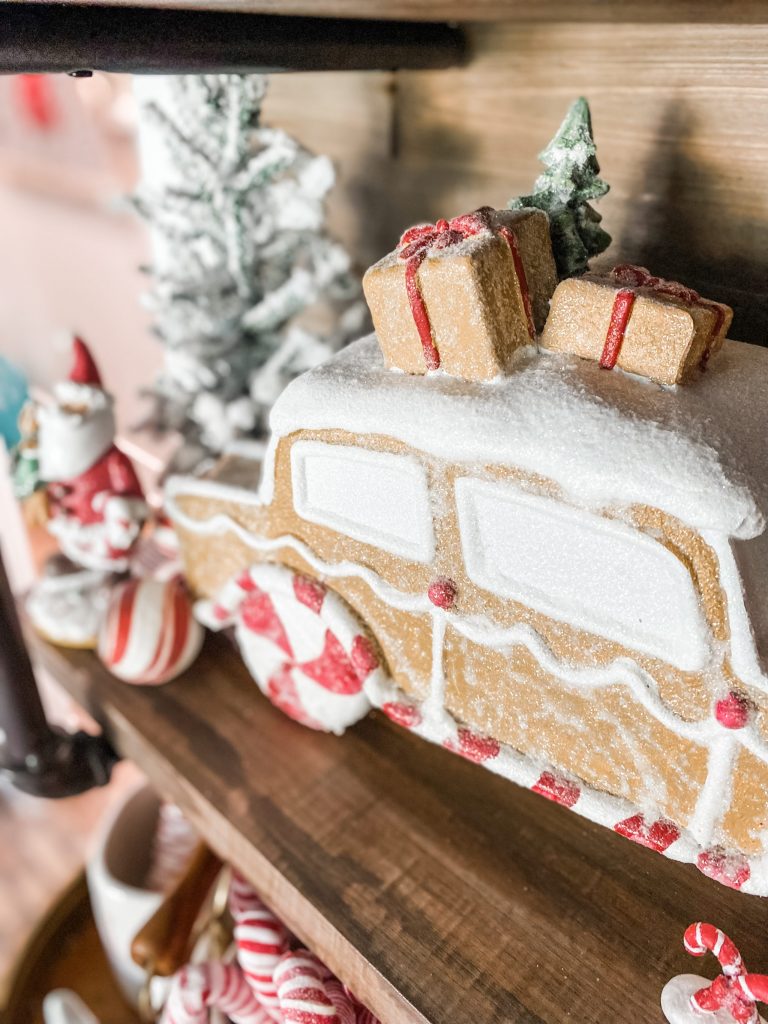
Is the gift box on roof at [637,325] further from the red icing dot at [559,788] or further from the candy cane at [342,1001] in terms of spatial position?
the candy cane at [342,1001]

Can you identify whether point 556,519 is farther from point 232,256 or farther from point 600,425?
point 232,256

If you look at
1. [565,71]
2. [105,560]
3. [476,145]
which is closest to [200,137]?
[476,145]

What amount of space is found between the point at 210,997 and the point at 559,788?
47 centimetres

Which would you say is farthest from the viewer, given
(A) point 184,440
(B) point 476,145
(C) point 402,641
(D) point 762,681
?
(A) point 184,440

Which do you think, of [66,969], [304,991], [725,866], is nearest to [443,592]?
[725,866]

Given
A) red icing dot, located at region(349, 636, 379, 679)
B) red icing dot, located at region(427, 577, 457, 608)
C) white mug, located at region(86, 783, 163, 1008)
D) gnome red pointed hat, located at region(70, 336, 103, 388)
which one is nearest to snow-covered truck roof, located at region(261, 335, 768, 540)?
red icing dot, located at region(427, 577, 457, 608)

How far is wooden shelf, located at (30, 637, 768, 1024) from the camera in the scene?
0.72 meters

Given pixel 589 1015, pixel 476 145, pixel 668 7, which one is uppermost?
pixel 668 7

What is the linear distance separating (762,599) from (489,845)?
41cm

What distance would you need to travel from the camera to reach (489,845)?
840 millimetres

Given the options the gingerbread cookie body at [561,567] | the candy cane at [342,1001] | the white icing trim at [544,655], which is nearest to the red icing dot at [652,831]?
the gingerbread cookie body at [561,567]

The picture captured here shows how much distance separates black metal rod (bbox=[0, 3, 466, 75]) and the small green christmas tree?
0.31 meters

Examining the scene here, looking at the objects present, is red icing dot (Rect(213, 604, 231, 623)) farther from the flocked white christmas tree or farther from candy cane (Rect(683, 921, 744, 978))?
candy cane (Rect(683, 921, 744, 978))

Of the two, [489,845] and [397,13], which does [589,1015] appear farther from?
[397,13]
